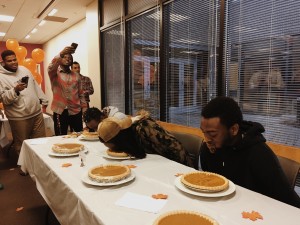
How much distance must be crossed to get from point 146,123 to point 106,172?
504 mm

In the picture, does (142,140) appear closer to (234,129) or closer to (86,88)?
(234,129)

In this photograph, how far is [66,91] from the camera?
3.33m

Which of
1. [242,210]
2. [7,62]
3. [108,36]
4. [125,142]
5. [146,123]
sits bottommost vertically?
[242,210]

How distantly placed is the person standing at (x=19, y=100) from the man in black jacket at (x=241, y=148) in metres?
2.36

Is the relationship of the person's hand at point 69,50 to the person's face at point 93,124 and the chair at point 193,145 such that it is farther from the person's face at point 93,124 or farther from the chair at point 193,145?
the chair at point 193,145

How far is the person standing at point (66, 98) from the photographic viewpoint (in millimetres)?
3248

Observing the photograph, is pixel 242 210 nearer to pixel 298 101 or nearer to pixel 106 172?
pixel 106 172

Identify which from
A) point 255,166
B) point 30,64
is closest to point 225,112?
point 255,166

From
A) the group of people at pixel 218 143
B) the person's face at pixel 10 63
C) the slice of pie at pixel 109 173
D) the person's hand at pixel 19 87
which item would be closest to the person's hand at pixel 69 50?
the group of people at pixel 218 143

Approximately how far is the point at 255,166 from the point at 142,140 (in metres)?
0.73

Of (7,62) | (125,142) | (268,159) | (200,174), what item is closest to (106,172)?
(125,142)

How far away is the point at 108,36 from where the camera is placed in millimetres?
4590

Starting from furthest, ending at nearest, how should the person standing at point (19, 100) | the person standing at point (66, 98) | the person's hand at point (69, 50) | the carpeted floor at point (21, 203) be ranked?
the person standing at point (66, 98) → the person standing at point (19, 100) → the person's hand at point (69, 50) → the carpeted floor at point (21, 203)

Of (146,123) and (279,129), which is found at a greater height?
(146,123)
